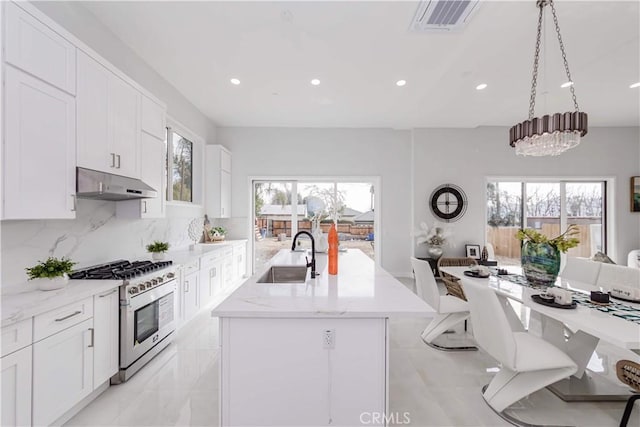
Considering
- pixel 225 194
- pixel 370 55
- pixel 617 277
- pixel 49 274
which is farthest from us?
pixel 225 194

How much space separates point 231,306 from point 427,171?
5.29m

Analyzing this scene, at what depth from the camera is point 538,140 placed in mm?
2766

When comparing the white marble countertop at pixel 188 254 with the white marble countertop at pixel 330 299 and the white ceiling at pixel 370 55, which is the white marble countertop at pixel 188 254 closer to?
the white marble countertop at pixel 330 299

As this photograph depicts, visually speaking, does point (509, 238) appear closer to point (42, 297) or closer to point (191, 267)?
point (191, 267)

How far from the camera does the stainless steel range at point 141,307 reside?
2154 mm

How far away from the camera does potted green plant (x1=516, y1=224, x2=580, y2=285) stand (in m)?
2.28

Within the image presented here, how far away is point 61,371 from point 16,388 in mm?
254

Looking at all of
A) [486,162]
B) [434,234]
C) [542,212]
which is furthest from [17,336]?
[542,212]

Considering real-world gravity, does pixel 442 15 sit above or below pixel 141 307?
above

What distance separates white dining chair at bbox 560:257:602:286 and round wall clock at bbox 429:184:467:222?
107 inches

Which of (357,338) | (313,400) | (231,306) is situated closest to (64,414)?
(231,306)

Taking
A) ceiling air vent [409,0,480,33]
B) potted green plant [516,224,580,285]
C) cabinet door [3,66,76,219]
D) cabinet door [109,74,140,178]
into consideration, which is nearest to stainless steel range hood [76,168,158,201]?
cabinet door [3,66,76,219]

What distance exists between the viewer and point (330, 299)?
1.51m

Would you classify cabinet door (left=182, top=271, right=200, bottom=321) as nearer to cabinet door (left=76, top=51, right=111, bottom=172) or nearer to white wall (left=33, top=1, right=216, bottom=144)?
cabinet door (left=76, top=51, right=111, bottom=172)
